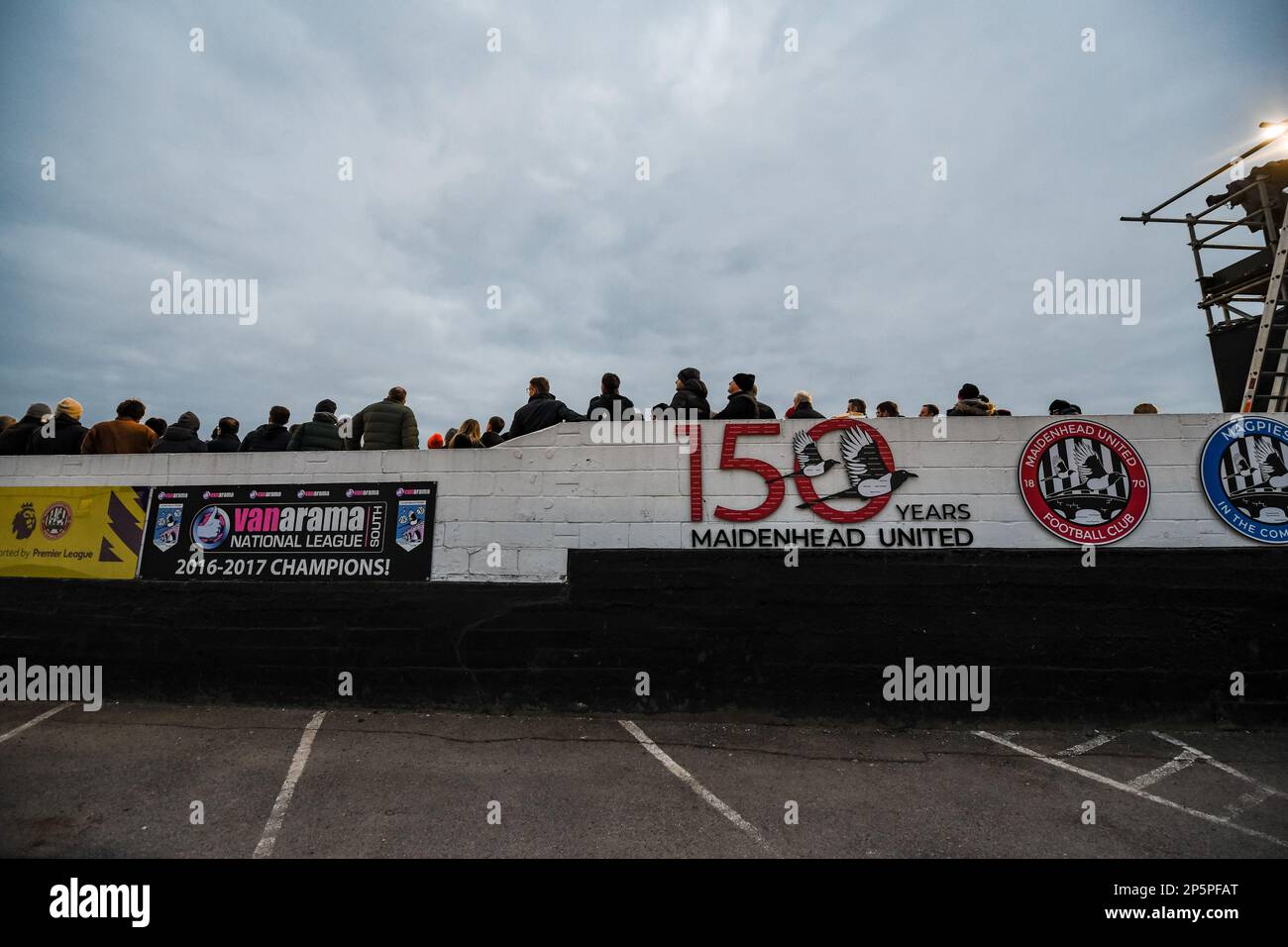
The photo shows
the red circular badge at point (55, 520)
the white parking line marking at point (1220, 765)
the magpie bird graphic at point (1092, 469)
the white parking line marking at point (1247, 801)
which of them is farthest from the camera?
the red circular badge at point (55, 520)

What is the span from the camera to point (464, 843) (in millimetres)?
3219

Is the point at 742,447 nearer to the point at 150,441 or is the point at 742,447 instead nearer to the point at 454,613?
the point at 454,613

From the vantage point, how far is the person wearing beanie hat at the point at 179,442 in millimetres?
6223

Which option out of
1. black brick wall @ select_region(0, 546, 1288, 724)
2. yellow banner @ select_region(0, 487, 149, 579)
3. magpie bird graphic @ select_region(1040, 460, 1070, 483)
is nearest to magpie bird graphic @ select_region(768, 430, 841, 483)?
black brick wall @ select_region(0, 546, 1288, 724)

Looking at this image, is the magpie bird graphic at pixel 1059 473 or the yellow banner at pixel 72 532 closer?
the magpie bird graphic at pixel 1059 473

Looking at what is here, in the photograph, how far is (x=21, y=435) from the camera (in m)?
6.49

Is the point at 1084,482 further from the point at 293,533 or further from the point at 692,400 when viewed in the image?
the point at 293,533

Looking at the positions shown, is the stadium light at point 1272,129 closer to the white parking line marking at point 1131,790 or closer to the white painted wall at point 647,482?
the white painted wall at point 647,482

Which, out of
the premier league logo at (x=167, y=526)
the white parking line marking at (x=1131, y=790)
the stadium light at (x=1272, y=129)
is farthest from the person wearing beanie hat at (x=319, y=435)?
the stadium light at (x=1272, y=129)

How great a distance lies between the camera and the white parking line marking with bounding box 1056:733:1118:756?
458 centimetres

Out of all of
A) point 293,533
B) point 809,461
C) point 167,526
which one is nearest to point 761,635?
point 809,461

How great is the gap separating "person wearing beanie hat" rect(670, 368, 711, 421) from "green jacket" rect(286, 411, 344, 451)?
375 centimetres

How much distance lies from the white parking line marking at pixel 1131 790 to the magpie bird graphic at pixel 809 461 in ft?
8.90

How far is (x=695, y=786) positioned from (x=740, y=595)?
1.83 metres
